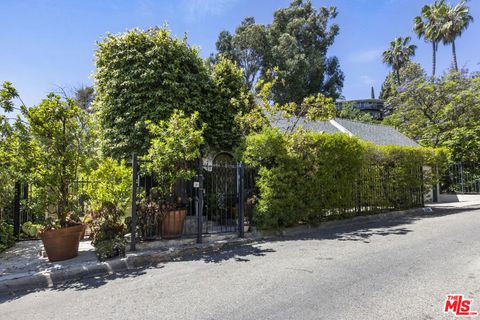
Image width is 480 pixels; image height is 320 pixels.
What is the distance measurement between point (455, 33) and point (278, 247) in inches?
1340

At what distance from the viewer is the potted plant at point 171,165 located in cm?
677

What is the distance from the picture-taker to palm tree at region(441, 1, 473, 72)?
28.4 metres

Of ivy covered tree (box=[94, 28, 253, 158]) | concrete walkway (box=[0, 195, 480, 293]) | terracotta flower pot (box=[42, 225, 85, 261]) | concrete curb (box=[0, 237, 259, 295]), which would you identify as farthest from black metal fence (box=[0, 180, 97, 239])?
ivy covered tree (box=[94, 28, 253, 158])

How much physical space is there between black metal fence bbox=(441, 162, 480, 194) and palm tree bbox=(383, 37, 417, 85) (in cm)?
2210

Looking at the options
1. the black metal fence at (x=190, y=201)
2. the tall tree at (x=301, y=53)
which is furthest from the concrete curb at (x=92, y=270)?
the tall tree at (x=301, y=53)

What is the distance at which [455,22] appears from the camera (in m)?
28.8

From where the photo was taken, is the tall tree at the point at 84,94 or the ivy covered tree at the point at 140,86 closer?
the ivy covered tree at the point at 140,86

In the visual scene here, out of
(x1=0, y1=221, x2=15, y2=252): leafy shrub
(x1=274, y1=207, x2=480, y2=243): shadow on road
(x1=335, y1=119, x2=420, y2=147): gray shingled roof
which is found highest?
(x1=335, y1=119, x2=420, y2=147): gray shingled roof

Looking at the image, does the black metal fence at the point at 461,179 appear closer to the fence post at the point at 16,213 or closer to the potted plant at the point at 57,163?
the potted plant at the point at 57,163

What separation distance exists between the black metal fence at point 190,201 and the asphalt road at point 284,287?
1242 millimetres

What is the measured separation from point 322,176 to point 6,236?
894 cm

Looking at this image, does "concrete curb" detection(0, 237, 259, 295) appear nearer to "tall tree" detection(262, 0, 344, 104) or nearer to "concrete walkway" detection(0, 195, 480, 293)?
"concrete walkway" detection(0, 195, 480, 293)

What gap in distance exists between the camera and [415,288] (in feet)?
13.4

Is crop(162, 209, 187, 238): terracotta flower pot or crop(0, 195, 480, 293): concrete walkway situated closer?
crop(0, 195, 480, 293): concrete walkway
